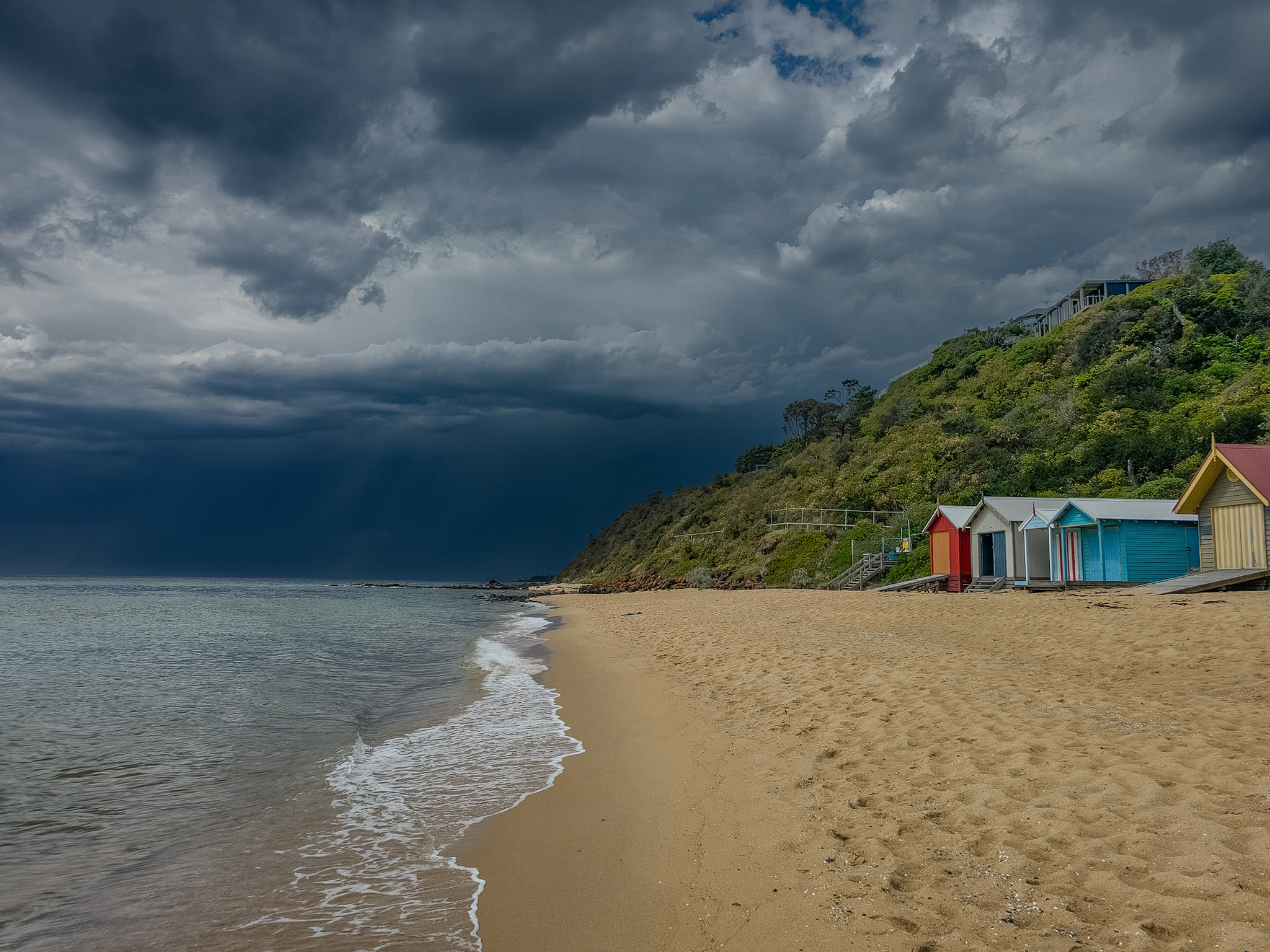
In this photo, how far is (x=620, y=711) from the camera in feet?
35.8

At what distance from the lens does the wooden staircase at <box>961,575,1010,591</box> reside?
95.8ft

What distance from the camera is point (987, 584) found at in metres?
29.8

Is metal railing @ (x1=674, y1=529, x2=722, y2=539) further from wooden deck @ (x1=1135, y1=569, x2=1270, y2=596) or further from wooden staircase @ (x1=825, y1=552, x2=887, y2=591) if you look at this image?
wooden deck @ (x1=1135, y1=569, x2=1270, y2=596)

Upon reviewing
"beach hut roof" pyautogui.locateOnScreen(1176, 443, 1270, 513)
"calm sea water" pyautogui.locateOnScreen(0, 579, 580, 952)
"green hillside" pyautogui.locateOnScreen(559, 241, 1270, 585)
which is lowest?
"calm sea water" pyautogui.locateOnScreen(0, 579, 580, 952)

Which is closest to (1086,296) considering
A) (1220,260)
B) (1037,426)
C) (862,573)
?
(1220,260)

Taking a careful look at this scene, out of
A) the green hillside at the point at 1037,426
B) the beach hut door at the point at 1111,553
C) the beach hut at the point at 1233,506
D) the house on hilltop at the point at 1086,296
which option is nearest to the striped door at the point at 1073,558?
the beach hut door at the point at 1111,553

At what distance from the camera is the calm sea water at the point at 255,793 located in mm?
4844

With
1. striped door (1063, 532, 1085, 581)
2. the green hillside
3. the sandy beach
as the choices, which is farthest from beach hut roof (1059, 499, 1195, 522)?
the sandy beach

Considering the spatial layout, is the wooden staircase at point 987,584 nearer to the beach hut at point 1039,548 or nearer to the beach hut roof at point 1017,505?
the beach hut at point 1039,548

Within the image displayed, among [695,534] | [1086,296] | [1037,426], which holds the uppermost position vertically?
[1086,296]

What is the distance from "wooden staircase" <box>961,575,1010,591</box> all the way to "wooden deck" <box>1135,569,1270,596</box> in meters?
9.03

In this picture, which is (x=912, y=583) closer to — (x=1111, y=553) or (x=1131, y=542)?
(x=1111, y=553)

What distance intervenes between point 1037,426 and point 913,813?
5162 cm

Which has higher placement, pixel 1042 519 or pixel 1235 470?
pixel 1235 470
